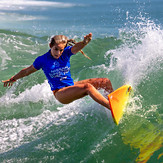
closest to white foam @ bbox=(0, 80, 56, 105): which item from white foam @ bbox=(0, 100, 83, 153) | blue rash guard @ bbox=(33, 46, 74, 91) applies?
white foam @ bbox=(0, 100, 83, 153)

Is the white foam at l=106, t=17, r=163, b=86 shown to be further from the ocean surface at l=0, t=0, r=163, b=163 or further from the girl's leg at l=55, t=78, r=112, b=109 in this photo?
the girl's leg at l=55, t=78, r=112, b=109

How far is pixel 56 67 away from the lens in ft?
16.0

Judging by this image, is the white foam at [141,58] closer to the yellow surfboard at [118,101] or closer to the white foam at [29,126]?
the yellow surfboard at [118,101]

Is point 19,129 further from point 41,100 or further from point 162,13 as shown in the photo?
point 162,13

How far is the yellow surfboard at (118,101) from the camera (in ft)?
15.0

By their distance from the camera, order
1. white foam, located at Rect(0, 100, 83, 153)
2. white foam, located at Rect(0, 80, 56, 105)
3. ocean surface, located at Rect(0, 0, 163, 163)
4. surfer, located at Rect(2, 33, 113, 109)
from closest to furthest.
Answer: ocean surface, located at Rect(0, 0, 163, 163) < surfer, located at Rect(2, 33, 113, 109) < white foam, located at Rect(0, 100, 83, 153) < white foam, located at Rect(0, 80, 56, 105)

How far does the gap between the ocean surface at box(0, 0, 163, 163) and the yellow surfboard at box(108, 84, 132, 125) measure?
0.26 metres

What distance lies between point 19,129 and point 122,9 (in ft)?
38.1

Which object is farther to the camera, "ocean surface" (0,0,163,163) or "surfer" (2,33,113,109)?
"surfer" (2,33,113,109)

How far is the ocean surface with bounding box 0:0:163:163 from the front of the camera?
4387mm

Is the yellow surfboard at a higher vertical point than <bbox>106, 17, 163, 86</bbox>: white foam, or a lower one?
lower

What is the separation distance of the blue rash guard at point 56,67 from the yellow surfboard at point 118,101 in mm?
858

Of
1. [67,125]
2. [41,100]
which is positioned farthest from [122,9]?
[67,125]

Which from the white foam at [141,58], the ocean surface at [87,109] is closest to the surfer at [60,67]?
the ocean surface at [87,109]
